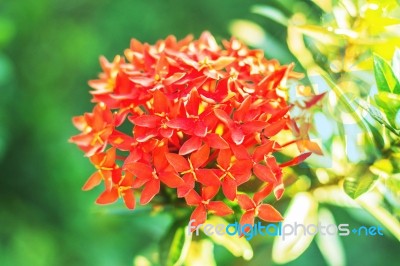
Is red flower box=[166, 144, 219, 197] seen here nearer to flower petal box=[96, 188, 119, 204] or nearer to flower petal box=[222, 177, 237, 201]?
flower petal box=[222, 177, 237, 201]

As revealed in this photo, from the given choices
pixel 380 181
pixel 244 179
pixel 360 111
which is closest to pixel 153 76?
pixel 244 179

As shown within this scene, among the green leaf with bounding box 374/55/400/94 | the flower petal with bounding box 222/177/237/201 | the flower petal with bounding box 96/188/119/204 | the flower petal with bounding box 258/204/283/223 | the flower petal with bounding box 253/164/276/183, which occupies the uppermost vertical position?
the green leaf with bounding box 374/55/400/94

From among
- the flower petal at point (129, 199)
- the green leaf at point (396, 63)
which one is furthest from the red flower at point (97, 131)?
the green leaf at point (396, 63)

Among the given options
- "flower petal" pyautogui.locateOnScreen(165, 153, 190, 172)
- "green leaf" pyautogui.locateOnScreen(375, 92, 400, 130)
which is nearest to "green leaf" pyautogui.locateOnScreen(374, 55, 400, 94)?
"green leaf" pyautogui.locateOnScreen(375, 92, 400, 130)

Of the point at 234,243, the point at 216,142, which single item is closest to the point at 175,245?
the point at 234,243

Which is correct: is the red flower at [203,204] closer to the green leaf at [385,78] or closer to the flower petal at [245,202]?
the flower petal at [245,202]

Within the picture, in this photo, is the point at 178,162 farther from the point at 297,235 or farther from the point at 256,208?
the point at 297,235

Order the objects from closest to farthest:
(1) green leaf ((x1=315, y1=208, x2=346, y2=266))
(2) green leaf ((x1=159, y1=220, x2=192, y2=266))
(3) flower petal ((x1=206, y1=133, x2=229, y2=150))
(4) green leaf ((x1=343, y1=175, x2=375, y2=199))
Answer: (3) flower petal ((x1=206, y1=133, x2=229, y2=150)) < (4) green leaf ((x1=343, y1=175, x2=375, y2=199)) < (2) green leaf ((x1=159, y1=220, x2=192, y2=266)) < (1) green leaf ((x1=315, y1=208, x2=346, y2=266))
